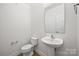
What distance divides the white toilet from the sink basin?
0.49 ft

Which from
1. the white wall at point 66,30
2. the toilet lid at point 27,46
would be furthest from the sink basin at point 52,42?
the toilet lid at point 27,46

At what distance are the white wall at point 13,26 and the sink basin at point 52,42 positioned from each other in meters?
0.31

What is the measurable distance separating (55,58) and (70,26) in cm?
62

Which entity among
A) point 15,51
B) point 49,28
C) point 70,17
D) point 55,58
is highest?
point 70,17

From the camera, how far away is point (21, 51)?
156 cm

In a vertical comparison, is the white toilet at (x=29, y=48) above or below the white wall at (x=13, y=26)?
below

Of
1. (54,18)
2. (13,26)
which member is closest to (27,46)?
(13,26)

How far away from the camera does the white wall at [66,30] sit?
1506 mm

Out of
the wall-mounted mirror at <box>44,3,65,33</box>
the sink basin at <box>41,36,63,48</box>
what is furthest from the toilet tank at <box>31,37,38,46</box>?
the wall-mounted mirror at <box>44,3,65,33</box>

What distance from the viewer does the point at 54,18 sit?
1.53m

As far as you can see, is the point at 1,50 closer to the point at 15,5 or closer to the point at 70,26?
the point at 15,5

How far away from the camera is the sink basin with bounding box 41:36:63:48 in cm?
150

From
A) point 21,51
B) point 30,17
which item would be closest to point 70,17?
point 30,17

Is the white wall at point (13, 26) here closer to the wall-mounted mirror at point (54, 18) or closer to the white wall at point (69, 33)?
the wall-mounted mirror at point (54, 18)
